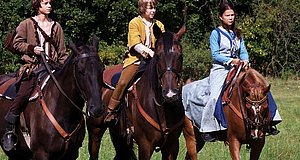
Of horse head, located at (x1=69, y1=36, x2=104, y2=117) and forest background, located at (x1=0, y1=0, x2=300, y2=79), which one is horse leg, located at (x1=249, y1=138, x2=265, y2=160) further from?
forest background, located at (x1=0, y1=0, x2=300, y2=79)

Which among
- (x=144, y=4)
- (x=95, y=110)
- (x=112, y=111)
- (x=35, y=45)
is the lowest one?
(x=112, y=111)

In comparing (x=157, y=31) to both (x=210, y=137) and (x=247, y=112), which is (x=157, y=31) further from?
(x=210, y=137)

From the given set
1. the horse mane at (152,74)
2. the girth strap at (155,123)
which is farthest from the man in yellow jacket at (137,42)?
the girth strap at (155,123)

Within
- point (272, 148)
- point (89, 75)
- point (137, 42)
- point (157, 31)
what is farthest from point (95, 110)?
point (272, 148)

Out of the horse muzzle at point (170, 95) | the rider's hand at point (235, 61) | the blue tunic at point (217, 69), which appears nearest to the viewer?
the horse muzzle at point (170, 95)

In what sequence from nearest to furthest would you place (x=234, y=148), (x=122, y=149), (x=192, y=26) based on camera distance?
(x=234, y=148)
(x=122, y=149)
(x=192, y=26)

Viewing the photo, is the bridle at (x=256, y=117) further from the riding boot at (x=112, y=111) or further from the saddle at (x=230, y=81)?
the riding boot at (x=112, y=111)

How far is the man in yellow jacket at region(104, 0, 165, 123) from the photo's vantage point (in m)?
8.90

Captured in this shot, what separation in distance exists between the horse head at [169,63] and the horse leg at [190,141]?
9.25 feet

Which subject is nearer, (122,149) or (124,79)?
(124,79)

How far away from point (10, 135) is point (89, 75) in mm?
1707

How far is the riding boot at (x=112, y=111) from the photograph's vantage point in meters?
9.17

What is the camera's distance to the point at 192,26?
34.8m

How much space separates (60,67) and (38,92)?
412 millimetres
